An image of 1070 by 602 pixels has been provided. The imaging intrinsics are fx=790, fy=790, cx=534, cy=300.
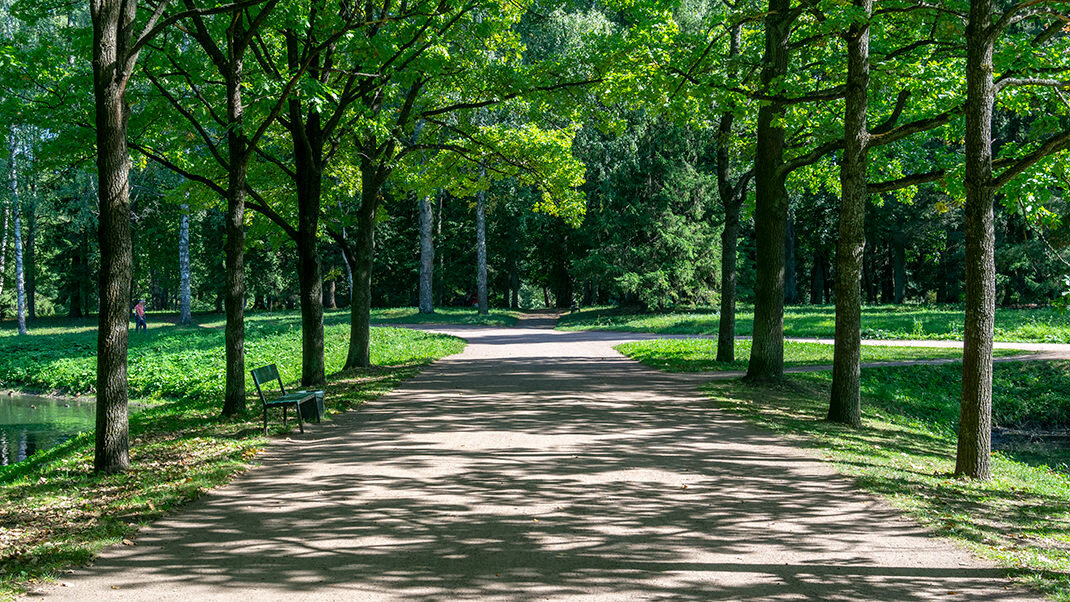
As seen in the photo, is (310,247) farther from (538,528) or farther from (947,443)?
(947,443)

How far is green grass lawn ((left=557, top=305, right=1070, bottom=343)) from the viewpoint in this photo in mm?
25859

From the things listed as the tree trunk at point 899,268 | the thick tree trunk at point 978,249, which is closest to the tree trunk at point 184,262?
the thick tree trunk at point 978,249

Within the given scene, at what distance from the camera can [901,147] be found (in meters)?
15.5

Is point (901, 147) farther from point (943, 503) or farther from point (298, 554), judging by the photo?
point (298, 554)

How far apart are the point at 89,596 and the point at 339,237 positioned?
12790mm

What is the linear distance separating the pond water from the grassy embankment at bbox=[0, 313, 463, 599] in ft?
4.38

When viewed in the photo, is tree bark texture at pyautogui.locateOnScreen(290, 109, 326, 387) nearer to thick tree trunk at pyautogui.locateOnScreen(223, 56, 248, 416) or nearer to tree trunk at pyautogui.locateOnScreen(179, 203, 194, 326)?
thick tree trunk at pyautogui.locateOnScreen(223, 56, 248, 416)

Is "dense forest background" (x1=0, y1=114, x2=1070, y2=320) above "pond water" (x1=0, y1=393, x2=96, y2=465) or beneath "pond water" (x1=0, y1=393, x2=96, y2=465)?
above

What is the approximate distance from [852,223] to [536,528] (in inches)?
274

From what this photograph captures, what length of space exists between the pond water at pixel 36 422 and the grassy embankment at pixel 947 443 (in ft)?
39.7

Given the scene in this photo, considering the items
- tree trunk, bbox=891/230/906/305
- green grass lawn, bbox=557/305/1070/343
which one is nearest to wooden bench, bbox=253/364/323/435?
green grass lawn, bbox=557/305/1070/343

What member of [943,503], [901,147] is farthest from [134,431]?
[901,147]

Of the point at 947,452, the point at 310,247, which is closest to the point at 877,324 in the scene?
the point at 947,452

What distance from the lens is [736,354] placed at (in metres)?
20.3
